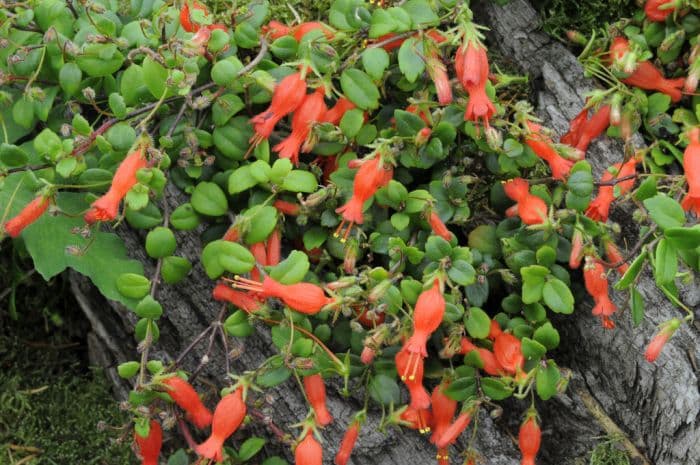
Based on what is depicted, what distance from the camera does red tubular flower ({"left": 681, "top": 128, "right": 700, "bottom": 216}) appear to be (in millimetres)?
2490

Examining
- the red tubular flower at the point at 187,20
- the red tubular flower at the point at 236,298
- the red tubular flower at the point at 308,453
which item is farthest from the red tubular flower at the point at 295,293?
the red tubular flower at the point at 187,20

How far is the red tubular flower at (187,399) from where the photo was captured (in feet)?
7.91

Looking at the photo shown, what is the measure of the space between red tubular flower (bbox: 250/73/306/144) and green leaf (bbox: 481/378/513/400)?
929 mm

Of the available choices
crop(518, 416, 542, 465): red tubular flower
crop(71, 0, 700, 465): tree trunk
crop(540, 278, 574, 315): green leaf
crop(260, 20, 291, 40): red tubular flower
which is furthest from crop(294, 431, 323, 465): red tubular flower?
crop(260, 20, 291, 40): red tubular flower

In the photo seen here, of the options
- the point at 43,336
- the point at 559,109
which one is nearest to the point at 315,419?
the point at 559,109

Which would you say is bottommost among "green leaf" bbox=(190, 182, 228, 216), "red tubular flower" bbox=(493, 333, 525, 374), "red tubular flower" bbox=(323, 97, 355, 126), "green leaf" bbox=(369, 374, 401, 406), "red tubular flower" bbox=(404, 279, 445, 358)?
"green leaf" bbox=(369, 374, 401, 406)

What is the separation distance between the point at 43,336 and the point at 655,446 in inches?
92.1

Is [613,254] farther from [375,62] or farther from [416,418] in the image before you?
[375,62]

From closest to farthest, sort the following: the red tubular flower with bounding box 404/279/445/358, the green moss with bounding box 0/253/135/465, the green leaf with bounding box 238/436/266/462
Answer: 1. the red tubular flower with bounding box 404/279/445/358
2. the green leaf with bounding box 238/436/266/462
3. the green moss with bounding box 0/253/135/465

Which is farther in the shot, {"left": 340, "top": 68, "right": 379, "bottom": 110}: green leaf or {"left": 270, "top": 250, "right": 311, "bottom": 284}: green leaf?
{"left": 340, "top": 68, "right": 379, "bottom": 110}: green leaf

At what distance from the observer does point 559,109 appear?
2967 millimetres

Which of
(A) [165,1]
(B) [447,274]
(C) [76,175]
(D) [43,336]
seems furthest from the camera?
(D) [43,336]

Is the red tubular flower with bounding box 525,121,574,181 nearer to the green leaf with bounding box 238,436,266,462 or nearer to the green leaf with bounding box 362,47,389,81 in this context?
the green leaf with bounding box 362,47,389,81

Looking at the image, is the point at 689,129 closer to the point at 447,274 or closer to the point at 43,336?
the point at 447,274
